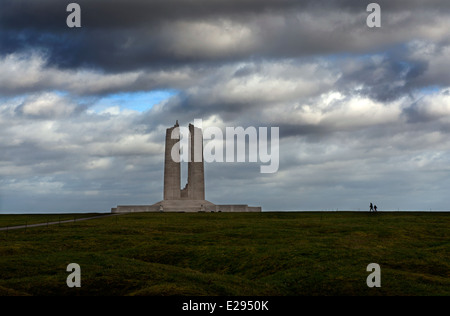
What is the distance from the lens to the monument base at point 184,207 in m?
100

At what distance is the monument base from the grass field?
38.3 m

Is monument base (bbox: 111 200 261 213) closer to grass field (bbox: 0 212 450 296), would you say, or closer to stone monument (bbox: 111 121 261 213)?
stone monument (bbox: 111 121 261 213)

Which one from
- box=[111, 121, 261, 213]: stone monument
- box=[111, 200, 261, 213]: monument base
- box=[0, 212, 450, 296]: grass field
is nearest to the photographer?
box=[0, 212, 450, 296]: grass field

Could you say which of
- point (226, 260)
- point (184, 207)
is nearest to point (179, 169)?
point (184, 207)

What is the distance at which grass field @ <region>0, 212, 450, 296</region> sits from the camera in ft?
94.0

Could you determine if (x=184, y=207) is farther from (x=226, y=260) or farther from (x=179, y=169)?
(x=226, y=260)

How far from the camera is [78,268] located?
3150cm

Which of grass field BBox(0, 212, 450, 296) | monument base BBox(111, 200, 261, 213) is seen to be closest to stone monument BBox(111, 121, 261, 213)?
monument base BBox(111, 200, 261, 213)

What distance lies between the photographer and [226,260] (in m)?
38.8

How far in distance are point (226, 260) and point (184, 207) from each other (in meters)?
64.7

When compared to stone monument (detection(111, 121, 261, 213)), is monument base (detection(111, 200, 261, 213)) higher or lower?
lower
